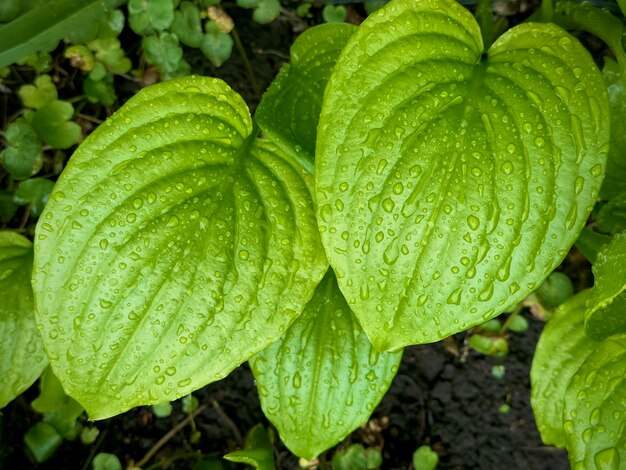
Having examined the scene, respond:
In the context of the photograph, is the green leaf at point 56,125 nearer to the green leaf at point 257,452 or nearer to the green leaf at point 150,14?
the green leaf at point 150,14

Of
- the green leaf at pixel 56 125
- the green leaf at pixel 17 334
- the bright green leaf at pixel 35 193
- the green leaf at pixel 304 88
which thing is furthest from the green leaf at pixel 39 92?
the green leaf at pixel 304 88

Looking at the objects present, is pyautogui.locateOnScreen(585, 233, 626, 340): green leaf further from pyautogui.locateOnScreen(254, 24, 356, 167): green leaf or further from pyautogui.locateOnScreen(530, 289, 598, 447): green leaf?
pyautogui.locateOnScreen(254, 24, 356, 167): green leaf

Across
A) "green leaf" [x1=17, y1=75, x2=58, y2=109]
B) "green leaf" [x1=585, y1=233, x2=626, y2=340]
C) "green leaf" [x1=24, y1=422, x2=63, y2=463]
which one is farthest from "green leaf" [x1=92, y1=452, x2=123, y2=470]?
"green leaf" [x1=585, y1=233, x2=626, y2=340]

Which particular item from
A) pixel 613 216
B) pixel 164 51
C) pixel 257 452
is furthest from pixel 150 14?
pixel 613 216

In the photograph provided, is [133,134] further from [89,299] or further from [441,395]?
[441,395]

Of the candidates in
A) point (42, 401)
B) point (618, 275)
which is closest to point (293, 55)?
point (618, 275)

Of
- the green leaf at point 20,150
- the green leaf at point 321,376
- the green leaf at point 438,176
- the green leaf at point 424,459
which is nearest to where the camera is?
the green leaf at point 438,176
